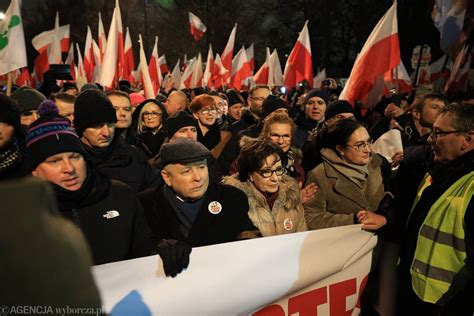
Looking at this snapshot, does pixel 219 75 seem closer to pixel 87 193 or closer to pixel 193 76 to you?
pixel 193 76

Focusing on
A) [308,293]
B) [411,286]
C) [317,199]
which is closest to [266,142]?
[317,199]

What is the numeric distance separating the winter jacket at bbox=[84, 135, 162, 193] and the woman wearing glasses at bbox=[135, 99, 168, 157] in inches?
49.2

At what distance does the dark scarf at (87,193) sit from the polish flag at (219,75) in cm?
1189

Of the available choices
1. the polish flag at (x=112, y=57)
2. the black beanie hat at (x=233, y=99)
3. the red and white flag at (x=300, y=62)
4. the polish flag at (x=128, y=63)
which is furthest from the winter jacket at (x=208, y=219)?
the polish flag at (x=128, y=63)

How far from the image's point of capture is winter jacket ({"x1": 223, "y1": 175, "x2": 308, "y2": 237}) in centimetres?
309

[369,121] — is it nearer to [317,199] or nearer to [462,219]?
[317,199]

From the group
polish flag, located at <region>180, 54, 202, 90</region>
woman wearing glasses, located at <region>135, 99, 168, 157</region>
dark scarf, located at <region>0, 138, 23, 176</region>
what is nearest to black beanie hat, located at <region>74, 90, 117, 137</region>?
dark scarf, located at <region>0, 138, 23, 176</region>

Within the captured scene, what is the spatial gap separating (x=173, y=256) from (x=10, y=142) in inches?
59.7

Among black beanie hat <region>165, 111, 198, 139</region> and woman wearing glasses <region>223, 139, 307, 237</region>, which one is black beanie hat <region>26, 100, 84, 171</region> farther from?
black beanie hat <region>165, 111, 198, 139</region>

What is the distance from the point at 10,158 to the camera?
2916 mm

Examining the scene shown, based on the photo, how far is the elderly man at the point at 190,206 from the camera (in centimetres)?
279

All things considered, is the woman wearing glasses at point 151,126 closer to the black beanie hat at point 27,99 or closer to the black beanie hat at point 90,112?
the black beanie hat at point 27,99

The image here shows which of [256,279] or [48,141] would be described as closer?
[48,141]

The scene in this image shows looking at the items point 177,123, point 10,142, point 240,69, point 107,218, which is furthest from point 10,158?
point 240,69
